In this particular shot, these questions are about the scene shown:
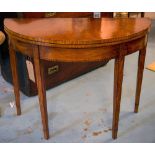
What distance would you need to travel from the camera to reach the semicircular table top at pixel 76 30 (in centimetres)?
105

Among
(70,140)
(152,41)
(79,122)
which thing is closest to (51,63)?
(79,122)

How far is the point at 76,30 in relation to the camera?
1.15m

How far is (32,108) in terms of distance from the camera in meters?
1.64

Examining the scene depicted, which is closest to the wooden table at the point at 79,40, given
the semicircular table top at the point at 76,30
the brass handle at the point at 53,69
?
the semicircular table top at the point at 76,30

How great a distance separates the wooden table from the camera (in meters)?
1.05

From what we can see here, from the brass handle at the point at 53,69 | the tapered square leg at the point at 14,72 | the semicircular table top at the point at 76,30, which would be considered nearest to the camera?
the semicircular table top at the point at 76,30

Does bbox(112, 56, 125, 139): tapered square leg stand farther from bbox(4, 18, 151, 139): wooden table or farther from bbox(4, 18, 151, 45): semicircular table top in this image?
bbox(4, 18, 151, 45): semicircular table top

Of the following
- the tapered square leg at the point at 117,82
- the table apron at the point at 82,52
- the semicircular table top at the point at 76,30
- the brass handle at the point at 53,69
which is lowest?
the brass handle at the point at 53,69

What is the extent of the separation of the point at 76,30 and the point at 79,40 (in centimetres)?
13

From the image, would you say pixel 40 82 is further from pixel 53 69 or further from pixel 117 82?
pixel 53 69

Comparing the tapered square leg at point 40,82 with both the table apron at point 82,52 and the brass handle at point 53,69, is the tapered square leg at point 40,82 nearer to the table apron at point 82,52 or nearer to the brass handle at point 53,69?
the table apron at point 82,52

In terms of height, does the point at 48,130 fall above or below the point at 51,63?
below

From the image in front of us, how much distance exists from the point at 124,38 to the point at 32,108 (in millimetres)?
814
